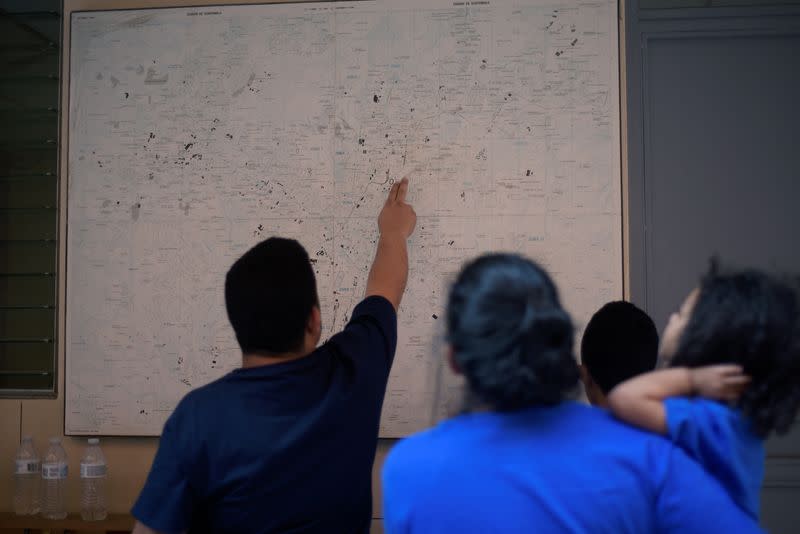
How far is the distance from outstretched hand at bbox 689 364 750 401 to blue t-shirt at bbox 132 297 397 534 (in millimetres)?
679

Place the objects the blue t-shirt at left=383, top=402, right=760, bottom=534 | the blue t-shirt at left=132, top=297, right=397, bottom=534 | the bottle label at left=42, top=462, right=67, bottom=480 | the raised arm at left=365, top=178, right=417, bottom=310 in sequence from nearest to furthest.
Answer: the blue t-shirt at left=383, top=402, right=760, bottom=534, the blue t-shirt at left=132, top=297, right=397, bottom=534, the raised arm at left=365, top=178, right=417, bottom=310, the bottle label at left=42, top=462, right=67, bottom=480

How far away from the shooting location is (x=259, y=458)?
1.29 metres

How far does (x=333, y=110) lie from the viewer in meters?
2.47

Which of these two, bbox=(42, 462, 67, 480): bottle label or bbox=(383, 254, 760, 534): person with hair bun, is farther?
bbox=(42, 462, 67, 480): bottle label

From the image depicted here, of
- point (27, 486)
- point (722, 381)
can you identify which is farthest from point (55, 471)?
point (722, 381)

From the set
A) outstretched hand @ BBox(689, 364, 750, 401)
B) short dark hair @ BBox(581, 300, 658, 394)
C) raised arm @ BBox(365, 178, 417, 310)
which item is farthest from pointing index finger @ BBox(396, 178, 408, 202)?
outstretched hand @ BBox(689, 364, 750, 401)

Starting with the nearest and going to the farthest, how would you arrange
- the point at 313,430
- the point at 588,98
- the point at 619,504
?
the point at 619,504 < the point at 313,430 < the point at 588,98

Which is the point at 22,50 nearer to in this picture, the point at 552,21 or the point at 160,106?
the point at 160,106

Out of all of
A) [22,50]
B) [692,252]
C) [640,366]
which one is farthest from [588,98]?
[22,50]

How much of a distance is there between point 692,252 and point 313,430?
64.1 inches

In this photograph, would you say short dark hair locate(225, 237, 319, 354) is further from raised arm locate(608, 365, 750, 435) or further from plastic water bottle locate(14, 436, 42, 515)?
plastic water bottle locate(14, 436, 42, 515)

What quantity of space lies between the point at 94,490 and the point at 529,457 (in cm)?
214

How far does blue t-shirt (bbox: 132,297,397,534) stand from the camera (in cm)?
129

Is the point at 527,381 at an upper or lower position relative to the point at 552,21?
lower
